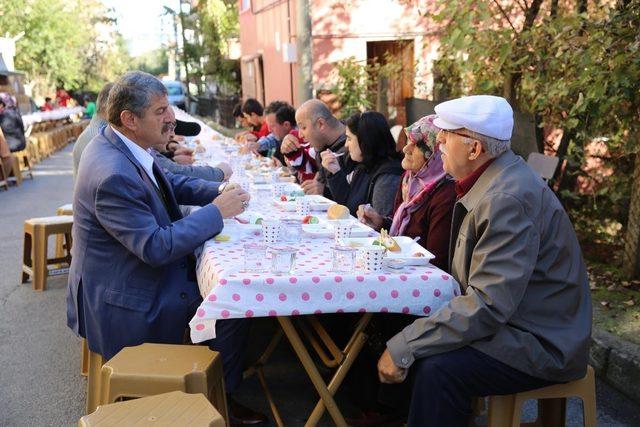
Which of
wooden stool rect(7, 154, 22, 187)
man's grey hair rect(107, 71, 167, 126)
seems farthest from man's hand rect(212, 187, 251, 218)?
wooden stool rect(7, 154, 22, 187)

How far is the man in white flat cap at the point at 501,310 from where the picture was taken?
2.39 meters

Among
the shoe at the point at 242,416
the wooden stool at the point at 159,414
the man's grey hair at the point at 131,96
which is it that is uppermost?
the man's grey hair at the point at 131,96

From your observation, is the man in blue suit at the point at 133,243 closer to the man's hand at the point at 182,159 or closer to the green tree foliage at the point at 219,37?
the man's hand at the point at 182,159

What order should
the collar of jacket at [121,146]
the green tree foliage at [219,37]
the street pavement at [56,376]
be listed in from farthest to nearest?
the green tree foliage at [219,37]
the street pavement at [56,376]
the collar of jacket at [121,146]

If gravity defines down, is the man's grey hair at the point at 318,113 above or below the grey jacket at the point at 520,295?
above

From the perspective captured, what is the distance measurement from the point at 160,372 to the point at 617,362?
101 inches

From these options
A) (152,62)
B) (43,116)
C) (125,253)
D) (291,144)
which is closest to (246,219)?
(125,253)

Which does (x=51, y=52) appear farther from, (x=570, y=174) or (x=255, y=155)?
(x=570, y=174)

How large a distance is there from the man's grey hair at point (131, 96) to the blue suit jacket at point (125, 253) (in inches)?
4.3

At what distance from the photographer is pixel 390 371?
2.54 m

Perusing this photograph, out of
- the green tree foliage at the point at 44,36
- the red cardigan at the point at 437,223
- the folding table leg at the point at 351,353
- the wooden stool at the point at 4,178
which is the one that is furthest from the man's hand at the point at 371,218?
the green tree foliage at the point at 44,36

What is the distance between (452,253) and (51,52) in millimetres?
29827

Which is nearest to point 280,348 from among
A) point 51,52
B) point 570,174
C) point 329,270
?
point 329,270

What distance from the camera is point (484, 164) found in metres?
2.66
